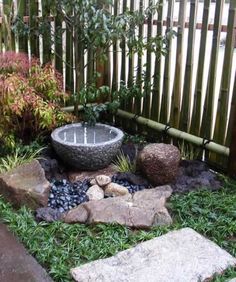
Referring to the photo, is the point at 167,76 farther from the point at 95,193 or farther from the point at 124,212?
the point at 124,212

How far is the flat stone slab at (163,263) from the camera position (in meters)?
2.15

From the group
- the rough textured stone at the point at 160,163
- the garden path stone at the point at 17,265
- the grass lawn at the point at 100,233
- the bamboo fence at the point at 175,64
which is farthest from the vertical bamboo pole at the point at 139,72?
the garden path stone at the point at 17,265

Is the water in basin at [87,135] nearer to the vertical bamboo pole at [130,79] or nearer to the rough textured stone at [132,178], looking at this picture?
the rough textured stone at [132,178]

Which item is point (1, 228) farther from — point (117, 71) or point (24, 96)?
point (117, 71)

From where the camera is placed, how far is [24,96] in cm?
328

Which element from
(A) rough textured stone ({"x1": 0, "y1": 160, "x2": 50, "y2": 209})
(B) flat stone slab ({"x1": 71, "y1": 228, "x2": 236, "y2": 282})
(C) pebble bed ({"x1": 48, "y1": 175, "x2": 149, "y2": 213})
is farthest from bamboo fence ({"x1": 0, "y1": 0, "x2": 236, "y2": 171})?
(A) rough textured stone ({"x1": 0, "y1": 160, "x2": 50, "y2": 209})

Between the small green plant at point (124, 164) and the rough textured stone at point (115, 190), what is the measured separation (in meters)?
0.31

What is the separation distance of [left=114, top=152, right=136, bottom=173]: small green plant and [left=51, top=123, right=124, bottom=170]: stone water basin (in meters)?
0.09

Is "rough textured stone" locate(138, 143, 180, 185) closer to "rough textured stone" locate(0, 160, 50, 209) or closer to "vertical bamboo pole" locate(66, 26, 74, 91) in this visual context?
"rough textured stone" locate(0, 160, 50, 209)

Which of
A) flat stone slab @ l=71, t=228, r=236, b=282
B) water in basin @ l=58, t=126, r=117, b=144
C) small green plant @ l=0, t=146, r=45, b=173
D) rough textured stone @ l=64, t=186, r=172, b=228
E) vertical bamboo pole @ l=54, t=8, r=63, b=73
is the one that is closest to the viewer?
flat stone slab @ l=71, t=228, r=236, b=282

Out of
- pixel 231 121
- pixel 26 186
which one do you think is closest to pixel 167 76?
pixel 231 121

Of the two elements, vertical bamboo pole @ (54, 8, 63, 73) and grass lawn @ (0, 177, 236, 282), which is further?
vertical bamboo pole @ (54, 8, 63, 73)


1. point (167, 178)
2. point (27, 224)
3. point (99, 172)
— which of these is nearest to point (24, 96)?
point (99, 172)

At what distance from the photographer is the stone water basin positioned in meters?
3.27
